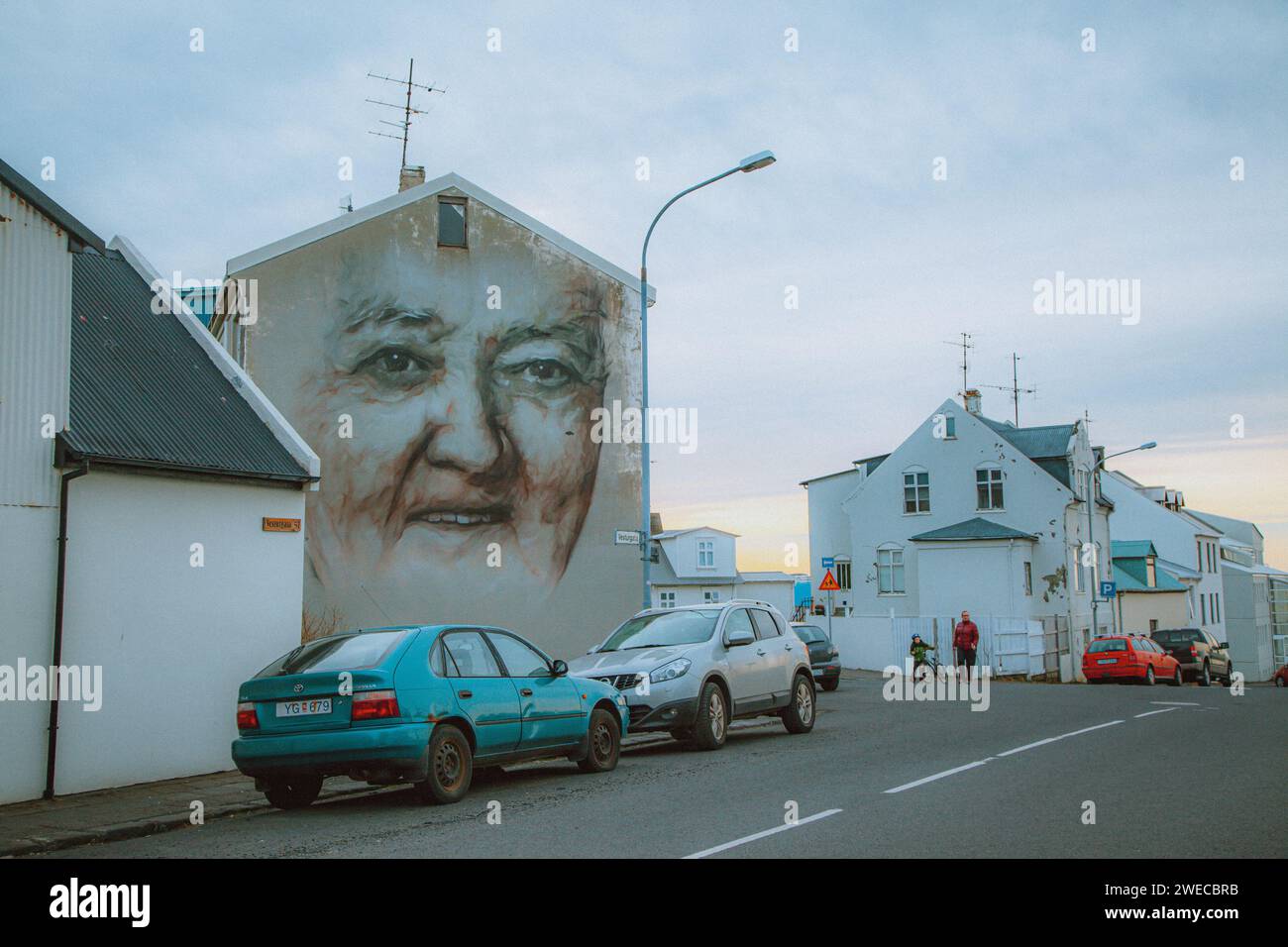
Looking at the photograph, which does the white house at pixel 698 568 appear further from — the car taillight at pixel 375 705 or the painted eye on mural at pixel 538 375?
the car taillight at pixel 375 705

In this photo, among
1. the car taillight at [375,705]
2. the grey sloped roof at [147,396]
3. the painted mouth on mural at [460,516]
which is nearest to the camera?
the car taillight at [375,705]

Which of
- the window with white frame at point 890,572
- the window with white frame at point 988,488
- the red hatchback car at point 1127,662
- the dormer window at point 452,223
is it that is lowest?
the red hatchback car at point 1127,662

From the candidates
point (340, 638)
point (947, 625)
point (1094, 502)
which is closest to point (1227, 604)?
point (1094, 502)

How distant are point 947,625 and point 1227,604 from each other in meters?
44.0

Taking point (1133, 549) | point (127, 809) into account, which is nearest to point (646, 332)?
point (127, 809)

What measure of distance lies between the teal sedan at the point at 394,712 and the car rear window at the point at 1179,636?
32459 mm

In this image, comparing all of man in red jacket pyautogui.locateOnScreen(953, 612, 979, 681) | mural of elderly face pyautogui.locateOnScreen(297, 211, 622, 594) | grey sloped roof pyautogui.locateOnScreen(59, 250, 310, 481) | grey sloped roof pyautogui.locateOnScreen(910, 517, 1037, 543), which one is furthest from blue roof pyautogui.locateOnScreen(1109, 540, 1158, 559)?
grey sloped roof pyautogui.locateOnScreen(59, 250, 310, 481)

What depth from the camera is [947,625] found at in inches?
1521

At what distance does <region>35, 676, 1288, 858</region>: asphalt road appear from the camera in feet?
26.3

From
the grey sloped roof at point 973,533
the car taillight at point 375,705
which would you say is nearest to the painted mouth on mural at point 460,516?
the car taillight at point 375,705

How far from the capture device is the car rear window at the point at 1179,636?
38.7 m

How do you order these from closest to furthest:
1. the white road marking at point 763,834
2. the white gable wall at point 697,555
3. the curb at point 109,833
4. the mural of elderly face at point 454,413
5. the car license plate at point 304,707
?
the white road marking at point 763,834
the curb at point 109,833
the car license plate at point 304,707
the mural of elderly face at point 454,413
the white gable wall at point 697,555

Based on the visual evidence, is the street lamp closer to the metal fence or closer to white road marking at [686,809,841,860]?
white road marking at [686,809,841,860]

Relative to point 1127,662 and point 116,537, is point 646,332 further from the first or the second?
point 1127,662
